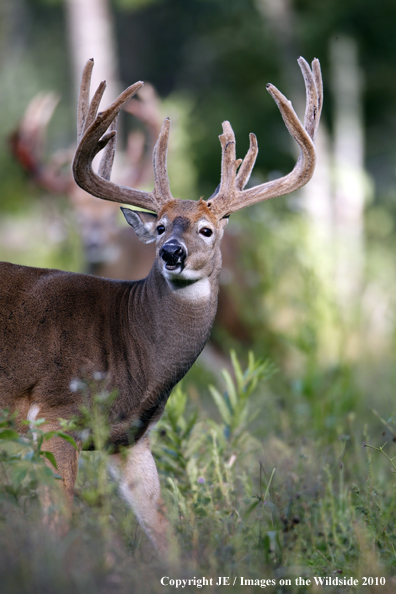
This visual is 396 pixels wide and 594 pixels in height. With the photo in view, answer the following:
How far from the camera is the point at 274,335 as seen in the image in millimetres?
7273

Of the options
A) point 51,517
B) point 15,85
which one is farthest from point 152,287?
point 15,85

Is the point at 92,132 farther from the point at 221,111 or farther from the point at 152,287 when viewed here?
the point at 221,111

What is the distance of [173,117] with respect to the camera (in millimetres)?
11672

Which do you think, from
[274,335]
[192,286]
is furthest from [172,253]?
[274,335]

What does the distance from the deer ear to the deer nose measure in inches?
19.3

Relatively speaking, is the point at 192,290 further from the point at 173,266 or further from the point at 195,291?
the point at 173,266

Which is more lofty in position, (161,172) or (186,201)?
(161,172)

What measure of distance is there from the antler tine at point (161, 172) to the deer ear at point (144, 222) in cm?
10

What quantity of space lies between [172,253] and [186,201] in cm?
53

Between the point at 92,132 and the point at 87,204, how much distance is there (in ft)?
22.3

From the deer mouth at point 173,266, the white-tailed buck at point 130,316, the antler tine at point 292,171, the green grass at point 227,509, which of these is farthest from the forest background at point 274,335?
the antler tine at point 292,171

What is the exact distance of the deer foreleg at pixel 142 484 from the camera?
4184 mm

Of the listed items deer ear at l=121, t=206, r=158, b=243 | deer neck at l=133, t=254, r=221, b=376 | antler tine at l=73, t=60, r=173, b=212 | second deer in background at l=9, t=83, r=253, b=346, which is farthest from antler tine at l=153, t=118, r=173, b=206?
second deer in background at l=9, t=83, r=253, b=346

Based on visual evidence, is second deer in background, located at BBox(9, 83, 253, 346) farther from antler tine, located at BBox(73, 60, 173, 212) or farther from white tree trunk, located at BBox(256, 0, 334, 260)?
antler tine, located at BBox(73, 60, 173, 212)
